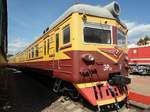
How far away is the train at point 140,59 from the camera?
23.0 m

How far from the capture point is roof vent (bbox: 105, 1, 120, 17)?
8.09 meters

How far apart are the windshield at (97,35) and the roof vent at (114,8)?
79cm

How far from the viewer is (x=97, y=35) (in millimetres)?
7477

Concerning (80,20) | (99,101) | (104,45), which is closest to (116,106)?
(99,101)

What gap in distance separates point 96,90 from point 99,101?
1.22 ft

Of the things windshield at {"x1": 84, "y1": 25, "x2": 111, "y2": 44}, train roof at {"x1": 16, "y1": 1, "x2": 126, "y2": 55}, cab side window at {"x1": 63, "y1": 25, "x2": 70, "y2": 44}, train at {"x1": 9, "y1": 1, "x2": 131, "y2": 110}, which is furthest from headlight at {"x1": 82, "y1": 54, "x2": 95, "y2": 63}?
train roof at {"x1": 16, "y1": 1, "x2": 126, "y2": 55}

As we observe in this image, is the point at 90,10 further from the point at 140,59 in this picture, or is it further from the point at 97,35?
the point at 140,59

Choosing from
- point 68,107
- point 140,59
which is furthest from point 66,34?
point 140,59

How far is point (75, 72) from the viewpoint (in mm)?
6820

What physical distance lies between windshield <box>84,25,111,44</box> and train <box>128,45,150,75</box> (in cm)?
1607

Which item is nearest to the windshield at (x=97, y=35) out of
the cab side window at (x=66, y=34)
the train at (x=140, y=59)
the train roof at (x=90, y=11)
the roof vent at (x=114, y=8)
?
the train roof at (x=90, y=11)

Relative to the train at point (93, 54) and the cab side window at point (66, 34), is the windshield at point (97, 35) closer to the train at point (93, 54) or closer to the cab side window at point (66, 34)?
the train at point (93, 54)

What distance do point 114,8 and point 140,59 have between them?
1684cm

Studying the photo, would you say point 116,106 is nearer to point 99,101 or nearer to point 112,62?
point 99,101
